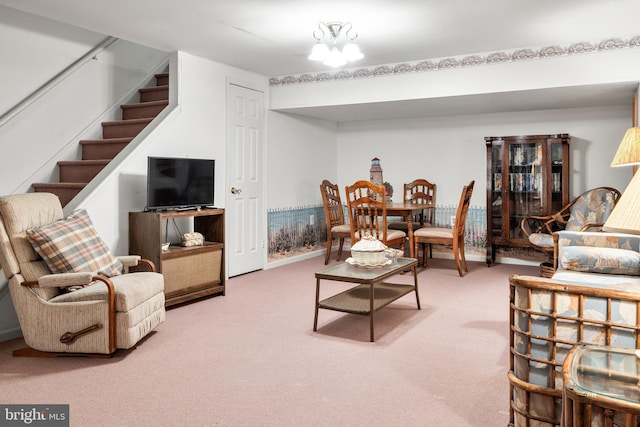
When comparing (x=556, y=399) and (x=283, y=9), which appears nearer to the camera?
(x=556, y=399)

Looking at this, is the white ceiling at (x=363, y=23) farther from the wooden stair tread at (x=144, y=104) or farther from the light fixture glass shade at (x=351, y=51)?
the wooden stair tread at (x=144, y=104)

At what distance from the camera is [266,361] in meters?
2.89

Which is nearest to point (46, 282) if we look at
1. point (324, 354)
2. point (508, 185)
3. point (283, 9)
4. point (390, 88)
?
point (324, 354)

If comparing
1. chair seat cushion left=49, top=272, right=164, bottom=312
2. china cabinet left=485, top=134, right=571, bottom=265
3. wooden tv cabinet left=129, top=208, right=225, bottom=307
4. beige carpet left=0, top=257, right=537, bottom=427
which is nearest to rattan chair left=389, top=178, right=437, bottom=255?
china cabinet left=485, top=134, right=571, bottom=265

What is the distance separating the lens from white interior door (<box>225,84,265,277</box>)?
5.33 m

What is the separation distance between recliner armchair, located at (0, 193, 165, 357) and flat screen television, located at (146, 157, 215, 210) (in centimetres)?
106

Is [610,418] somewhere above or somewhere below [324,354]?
above

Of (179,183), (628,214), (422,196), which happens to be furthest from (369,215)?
(628,214)

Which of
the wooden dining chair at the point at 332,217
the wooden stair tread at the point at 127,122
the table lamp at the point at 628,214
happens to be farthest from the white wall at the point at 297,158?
the table lamp at the point at 628,214

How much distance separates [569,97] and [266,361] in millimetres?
4216

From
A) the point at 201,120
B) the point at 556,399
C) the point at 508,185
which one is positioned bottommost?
the point at 556,399

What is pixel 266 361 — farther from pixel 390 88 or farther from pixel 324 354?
pixel 390 88

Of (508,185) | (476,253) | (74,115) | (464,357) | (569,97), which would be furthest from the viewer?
(476,253)

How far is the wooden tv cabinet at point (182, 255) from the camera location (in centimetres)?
398
